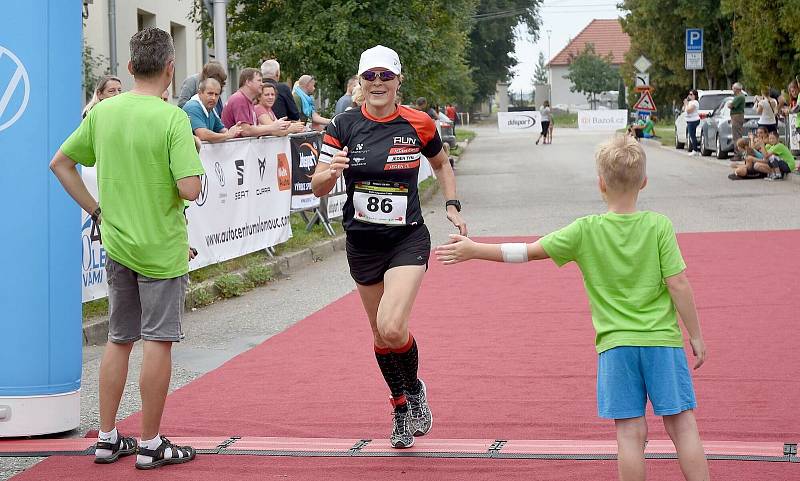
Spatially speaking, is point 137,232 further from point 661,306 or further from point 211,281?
point 211,281

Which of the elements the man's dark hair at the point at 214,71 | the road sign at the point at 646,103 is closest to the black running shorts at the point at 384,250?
the man's dark hair at the point at 214,71

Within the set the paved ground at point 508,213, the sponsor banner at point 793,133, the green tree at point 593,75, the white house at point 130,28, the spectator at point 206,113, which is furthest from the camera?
the green tree at point 593,75

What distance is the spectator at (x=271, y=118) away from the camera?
14.3 metres

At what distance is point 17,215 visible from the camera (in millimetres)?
6559

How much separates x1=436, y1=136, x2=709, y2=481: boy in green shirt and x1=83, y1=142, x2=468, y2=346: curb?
5.67 m

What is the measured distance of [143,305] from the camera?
6137 millimetres

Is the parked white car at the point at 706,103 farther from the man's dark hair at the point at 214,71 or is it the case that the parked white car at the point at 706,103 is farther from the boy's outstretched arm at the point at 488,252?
the boy's outstretched arm at the point at 488,252

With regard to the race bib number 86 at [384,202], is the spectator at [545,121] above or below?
above

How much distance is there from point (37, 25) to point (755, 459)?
4.18m

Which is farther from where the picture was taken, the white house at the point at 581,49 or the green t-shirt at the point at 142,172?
the white house at the point at 581,49

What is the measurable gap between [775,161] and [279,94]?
12891 mm

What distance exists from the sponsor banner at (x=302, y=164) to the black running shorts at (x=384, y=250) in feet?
29.9

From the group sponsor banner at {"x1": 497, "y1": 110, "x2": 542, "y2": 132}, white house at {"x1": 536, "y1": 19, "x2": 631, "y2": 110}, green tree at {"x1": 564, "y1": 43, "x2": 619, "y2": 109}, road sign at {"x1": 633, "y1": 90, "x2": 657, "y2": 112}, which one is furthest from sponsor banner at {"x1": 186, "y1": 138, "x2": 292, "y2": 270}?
white house at {"x1": 536, "y1": 19, "x2": 631, "y2": 110}

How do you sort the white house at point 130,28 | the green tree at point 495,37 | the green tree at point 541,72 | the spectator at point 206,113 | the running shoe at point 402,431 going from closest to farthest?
the running shoe at point 402,431 < the spectator at point 206,113 < the white house at point 130,28 < the green tree at point 495,37 < the green tree at point 541,72
